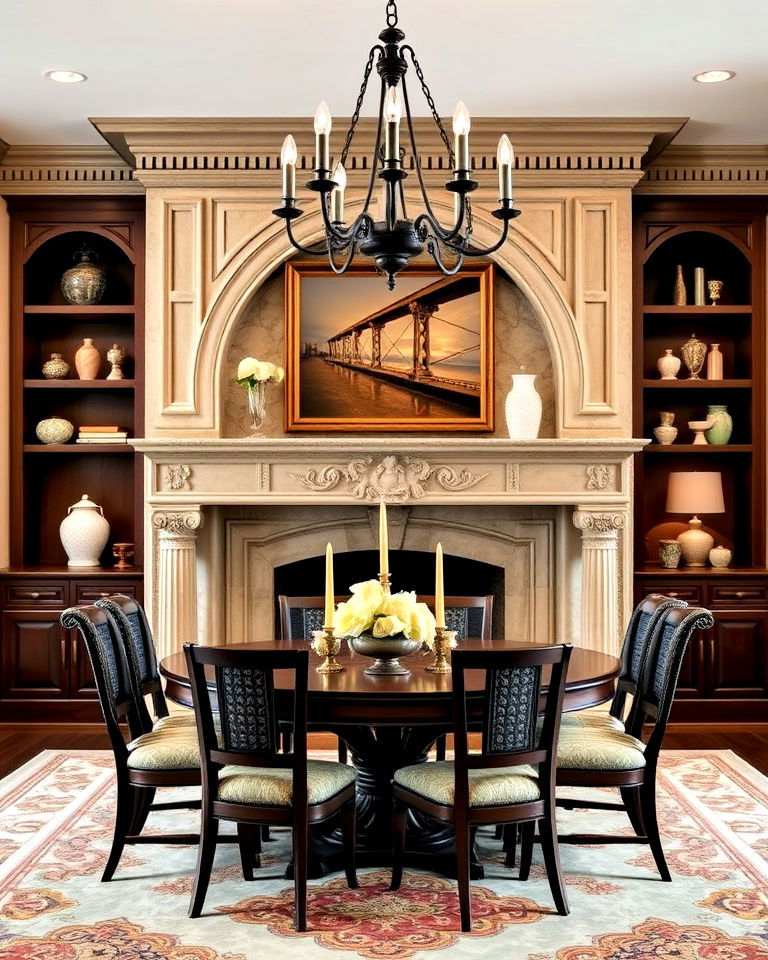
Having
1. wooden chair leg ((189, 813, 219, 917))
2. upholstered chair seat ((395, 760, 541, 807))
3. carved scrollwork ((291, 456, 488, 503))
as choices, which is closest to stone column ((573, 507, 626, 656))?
carved scrollwork ((291, 456, 488, 503))

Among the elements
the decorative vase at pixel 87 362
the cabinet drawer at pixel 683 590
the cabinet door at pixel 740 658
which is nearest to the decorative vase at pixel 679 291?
the cabinet drawer at pixel 683 590

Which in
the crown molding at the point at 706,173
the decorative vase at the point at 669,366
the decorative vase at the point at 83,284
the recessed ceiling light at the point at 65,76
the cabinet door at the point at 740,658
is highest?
the recessed ceiling light at the point at 65,76

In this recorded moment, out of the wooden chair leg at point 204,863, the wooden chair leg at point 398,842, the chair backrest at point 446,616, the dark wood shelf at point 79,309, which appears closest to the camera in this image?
the wooden chair leg at point 204,863

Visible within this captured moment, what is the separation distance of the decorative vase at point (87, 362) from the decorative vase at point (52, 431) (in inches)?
11.6

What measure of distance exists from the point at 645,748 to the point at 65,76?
3857mm

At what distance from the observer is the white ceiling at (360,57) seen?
14.4ft

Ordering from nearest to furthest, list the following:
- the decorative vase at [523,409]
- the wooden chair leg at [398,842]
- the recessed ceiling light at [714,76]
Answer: the wooden chair leg at [398,842]
the recessed ceiling light at [714,76]
the decorative vase at [523,409]

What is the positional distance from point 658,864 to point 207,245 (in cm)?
383

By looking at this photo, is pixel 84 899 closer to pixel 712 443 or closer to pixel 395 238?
A: pixel 395 238

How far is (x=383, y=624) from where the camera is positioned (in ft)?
11.7

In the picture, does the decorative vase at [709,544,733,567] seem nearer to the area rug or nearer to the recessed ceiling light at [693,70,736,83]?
the area rug

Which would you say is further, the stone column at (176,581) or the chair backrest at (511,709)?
the stone column at (176,581)

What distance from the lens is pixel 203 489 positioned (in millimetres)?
5730

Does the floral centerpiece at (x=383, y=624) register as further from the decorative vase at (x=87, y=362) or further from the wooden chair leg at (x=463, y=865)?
the decorative vase at (x=87, y=362)
